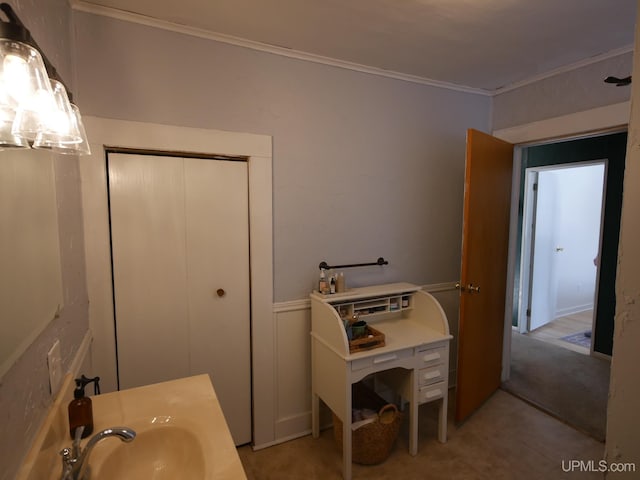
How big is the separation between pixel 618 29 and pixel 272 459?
10.2 feet

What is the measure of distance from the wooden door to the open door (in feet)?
4.65

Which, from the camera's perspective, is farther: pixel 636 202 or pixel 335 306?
pixel 335 306

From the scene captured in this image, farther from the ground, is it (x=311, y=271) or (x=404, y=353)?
(x=311, y=271)

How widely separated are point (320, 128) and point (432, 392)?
1788mm

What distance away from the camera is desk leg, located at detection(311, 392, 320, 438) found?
217 cm

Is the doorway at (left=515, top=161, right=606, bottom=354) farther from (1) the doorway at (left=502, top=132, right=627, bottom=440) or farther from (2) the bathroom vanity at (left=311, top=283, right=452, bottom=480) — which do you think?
(2) the bathroom vanity at (left=311, top=283, right=452, bottom=480)

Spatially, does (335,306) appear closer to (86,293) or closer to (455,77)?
(86,293)

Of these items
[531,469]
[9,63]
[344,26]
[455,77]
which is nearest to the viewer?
[9,63]

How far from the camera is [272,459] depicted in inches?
79.2

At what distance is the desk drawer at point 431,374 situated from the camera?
6.67 ft

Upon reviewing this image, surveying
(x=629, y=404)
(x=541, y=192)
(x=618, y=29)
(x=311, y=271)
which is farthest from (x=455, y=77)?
(x=541, y=192)

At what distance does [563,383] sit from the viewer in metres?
2.86

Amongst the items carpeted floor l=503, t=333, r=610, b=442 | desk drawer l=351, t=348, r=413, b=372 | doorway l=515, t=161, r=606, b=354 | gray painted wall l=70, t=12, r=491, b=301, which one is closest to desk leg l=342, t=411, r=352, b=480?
desk drawer l=351, t=348, r=413, b=372

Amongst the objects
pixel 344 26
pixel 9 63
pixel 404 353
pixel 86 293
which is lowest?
pixel 404 353
